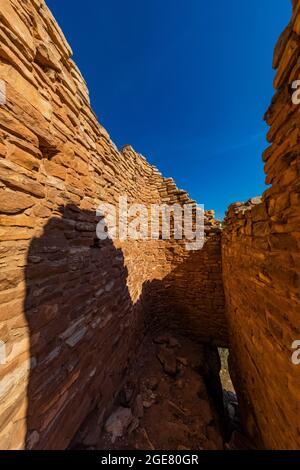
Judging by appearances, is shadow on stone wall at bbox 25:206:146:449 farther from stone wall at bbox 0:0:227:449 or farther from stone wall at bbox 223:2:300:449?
stone wall at bbox 223:2:300:449

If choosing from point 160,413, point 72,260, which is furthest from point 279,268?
point 160,413

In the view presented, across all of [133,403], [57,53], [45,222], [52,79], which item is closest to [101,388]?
[133,403]

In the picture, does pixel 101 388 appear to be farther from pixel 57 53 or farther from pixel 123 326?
pixel 57 53

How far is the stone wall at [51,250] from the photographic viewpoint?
1.17 m

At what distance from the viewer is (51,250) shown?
156 cm

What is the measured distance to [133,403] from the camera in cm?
264

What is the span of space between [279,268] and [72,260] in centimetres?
208

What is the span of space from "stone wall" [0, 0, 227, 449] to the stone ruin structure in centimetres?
1

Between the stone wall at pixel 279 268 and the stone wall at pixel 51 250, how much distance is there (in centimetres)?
199

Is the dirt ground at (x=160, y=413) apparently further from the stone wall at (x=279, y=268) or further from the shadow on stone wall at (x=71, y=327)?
the stone wall at (x=279, y=268)

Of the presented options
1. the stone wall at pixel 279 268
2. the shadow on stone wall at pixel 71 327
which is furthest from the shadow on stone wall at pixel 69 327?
the stone wall at pixel 279 268

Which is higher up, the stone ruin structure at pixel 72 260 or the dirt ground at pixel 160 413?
the stone ruin structure at pixel 72 260
